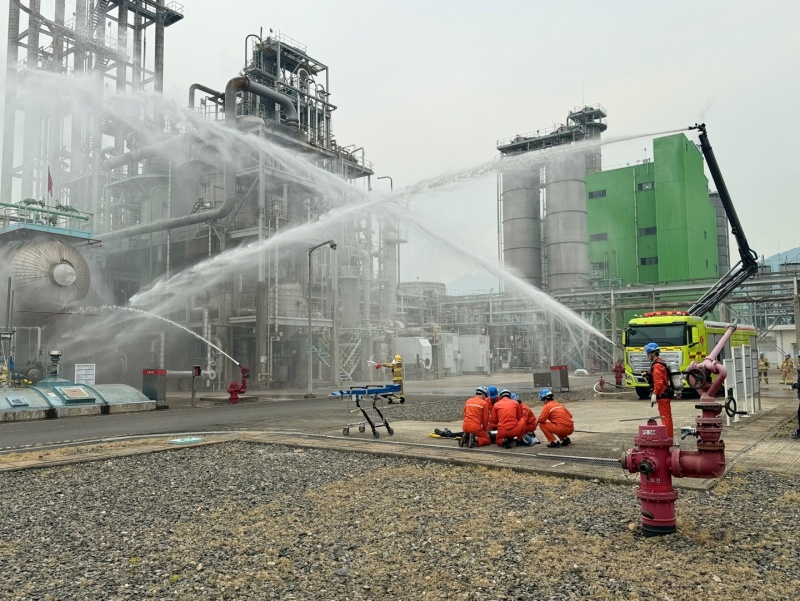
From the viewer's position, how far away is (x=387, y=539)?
5.94 meters

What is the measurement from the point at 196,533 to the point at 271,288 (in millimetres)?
33205

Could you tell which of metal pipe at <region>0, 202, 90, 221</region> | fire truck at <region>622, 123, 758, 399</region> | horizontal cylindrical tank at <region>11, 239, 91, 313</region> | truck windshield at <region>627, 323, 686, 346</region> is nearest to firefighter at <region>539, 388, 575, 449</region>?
fire truck at <region>622, 123, 758, 399</region>

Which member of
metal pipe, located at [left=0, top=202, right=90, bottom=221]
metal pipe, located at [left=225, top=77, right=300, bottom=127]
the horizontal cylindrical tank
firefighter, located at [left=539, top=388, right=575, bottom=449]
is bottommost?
firefighter, located at [left=539, top=388, right=575, bottom=449]

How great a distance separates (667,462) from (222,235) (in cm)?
3666

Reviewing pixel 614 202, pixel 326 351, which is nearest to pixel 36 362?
pixel 326 351

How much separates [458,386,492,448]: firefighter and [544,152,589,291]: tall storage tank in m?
48.6

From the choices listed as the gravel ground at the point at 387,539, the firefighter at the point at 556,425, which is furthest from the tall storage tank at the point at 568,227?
the gravel ground at the point at 387,539

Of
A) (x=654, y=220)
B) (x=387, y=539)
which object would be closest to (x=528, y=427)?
(x=387, y=539)

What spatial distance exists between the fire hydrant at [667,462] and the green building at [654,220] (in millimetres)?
57496

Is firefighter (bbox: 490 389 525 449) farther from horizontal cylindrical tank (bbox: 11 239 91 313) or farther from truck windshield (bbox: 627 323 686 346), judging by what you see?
horizontal cylindrical tank (bbox: 11 239 91 313)

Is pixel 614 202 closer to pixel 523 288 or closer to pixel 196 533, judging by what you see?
pixel 523 288

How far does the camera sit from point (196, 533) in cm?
633

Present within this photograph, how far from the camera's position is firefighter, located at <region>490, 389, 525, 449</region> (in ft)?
38.0

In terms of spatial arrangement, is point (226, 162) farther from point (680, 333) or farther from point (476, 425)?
point (476, 425)
